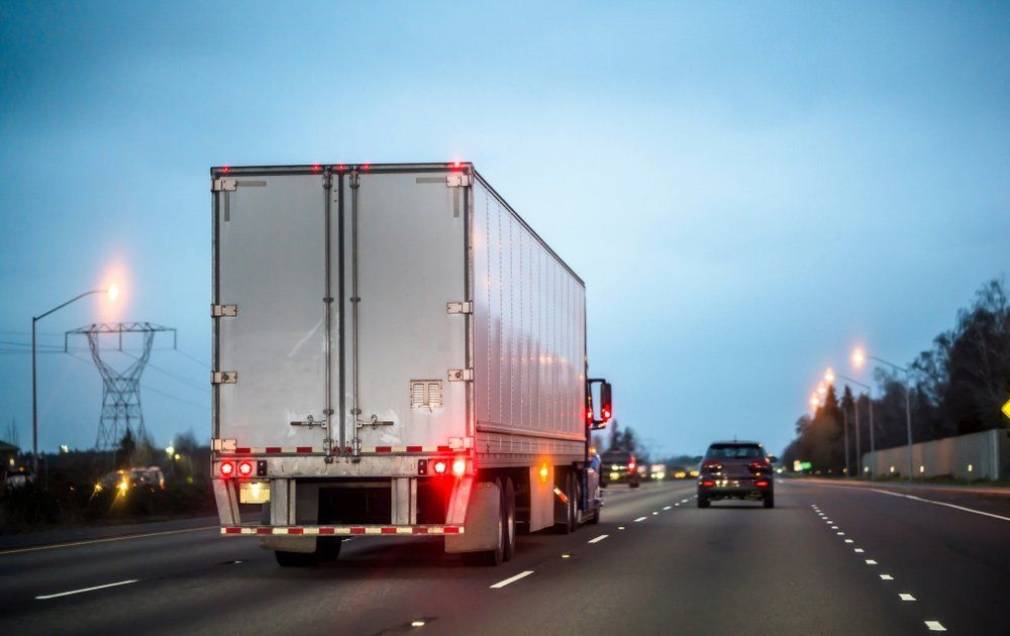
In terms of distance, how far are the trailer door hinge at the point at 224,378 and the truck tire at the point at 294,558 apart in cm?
297

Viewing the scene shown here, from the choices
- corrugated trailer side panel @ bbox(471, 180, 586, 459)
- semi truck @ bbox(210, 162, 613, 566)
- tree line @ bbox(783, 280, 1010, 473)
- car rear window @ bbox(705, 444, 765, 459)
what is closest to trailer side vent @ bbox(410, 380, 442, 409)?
semi truck @ bbox(210, 162, 613, 566)

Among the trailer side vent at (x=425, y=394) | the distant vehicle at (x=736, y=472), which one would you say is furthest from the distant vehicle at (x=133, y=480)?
the trailer side vent at (x=425, y=394)

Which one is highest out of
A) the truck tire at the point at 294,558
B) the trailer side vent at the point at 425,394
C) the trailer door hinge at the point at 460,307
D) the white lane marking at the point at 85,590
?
the trailer door hinge at the point at 460,307

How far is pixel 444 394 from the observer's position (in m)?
17.3

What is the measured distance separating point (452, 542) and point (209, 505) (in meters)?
27.6

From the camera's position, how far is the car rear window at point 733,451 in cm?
4219

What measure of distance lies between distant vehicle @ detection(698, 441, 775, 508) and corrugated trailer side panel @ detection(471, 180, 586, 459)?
1388 cm

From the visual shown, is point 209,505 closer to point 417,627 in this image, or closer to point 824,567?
point 824,567

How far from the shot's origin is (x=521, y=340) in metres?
21.3

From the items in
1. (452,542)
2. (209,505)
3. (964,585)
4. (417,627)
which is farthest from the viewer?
(209,505)

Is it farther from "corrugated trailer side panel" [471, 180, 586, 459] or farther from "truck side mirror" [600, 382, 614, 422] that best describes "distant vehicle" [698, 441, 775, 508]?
"corrugated trailer side panel" [471, 180, 586, 459]

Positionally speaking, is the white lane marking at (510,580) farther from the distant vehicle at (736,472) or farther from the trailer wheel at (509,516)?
the distant vehicle at (736,472)

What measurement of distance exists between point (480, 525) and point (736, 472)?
80.1 feet

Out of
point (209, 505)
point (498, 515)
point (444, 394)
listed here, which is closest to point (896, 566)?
point (498, 515)
